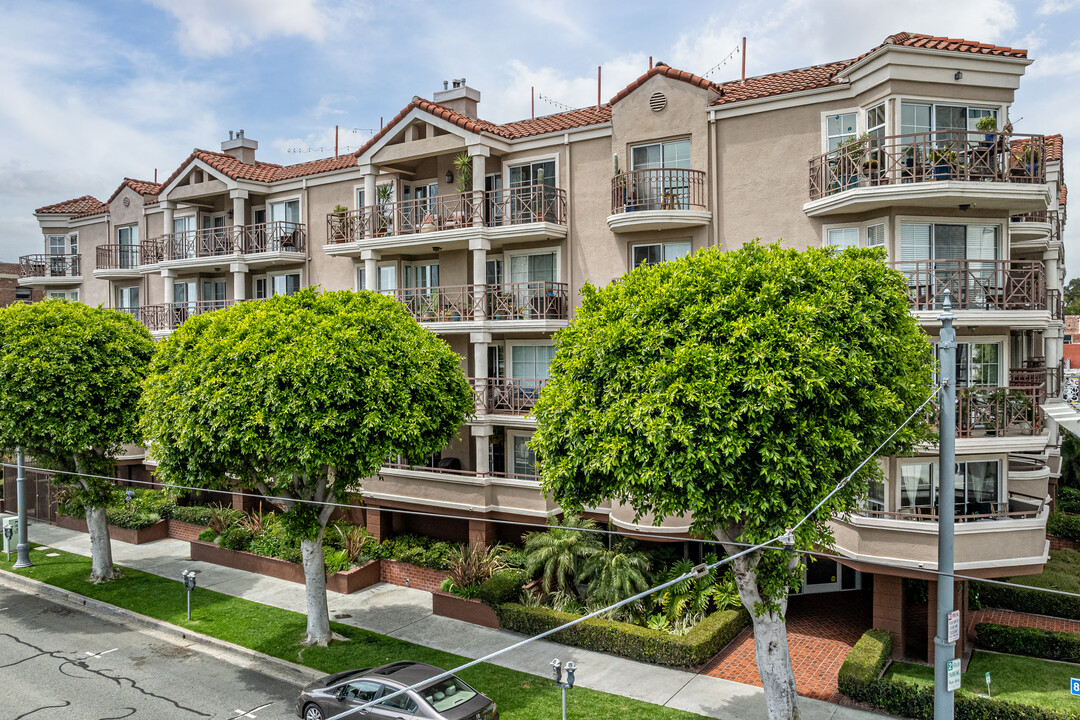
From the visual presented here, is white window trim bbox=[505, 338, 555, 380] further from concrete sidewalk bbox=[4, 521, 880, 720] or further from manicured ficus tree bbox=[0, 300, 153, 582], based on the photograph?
manicured ficus tree bbox=[0, 300, 153, 582]

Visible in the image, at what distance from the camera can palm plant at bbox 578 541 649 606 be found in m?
20.0

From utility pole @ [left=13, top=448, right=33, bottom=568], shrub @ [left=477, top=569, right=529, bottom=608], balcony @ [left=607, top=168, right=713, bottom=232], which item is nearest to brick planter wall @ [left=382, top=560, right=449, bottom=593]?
shrub @ [left=477, top=569, right=529, bottom=608]

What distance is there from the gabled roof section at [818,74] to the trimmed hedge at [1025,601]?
45.9 ft

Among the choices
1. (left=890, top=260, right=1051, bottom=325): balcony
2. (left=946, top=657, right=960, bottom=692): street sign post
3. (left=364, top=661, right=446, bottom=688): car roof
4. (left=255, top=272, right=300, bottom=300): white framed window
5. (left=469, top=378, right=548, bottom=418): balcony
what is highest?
(left=255, top=272, right=300, bottom=300): white framed window

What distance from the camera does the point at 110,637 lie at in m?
20.9

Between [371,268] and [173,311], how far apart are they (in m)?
11.7

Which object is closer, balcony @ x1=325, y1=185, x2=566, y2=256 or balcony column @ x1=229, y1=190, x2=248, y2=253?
balcony @ x1=325, y1=185, x2=566, y2=256

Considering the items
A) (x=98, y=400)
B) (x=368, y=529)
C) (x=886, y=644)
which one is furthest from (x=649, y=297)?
(x=98, y=400)

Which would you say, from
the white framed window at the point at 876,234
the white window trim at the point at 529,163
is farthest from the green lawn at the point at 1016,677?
the white window trim at the point at 529,163

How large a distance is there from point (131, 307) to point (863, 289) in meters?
36.1

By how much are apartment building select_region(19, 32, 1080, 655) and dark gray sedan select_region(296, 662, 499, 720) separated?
5863 millimetres

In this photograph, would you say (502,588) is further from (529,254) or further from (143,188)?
(143,188)

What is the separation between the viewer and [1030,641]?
18.4 m

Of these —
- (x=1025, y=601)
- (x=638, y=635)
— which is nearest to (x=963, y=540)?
(x=1025, y=601)
